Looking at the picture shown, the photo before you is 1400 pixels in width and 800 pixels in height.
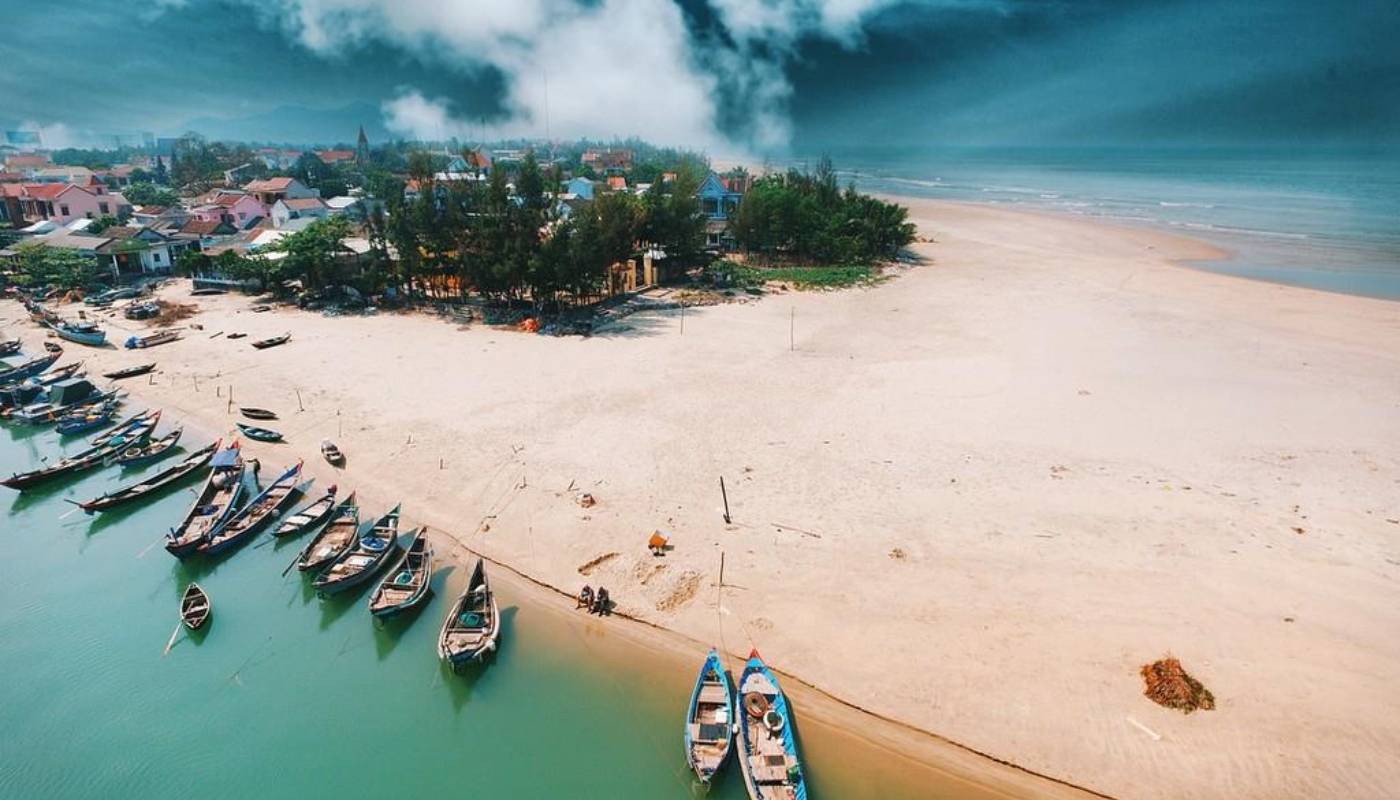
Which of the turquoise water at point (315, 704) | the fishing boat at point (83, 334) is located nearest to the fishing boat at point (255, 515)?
the turquoise water at point (315, 704)

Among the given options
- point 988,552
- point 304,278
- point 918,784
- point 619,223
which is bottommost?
point 918,784

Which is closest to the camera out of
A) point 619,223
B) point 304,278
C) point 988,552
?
point 988,552

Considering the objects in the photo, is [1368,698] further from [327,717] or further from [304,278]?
[304,278]

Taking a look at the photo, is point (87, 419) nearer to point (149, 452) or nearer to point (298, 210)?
point (149, 452)

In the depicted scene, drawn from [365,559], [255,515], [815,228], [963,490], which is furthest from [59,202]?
[963,490]

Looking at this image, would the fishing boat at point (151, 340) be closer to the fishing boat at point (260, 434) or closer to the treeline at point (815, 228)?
the fishing boat at point (260, 434)

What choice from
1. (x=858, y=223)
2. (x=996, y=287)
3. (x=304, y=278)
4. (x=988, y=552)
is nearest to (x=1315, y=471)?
(x=988, y=552)
